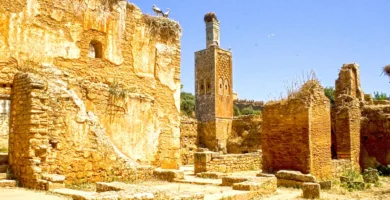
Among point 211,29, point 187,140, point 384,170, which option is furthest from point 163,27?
point 211,29

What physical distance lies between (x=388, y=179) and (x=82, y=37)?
10.4 meters

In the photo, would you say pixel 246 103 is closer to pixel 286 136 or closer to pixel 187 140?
pixel 187 140

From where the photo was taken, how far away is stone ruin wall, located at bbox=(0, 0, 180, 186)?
9.52 metres

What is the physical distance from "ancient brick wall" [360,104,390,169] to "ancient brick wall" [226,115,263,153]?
880cm

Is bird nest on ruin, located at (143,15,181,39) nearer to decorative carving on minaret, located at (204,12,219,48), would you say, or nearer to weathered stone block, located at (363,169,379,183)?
weathered stone block, located at (363,169,379,183)

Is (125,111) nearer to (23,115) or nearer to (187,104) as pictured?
(23,115)

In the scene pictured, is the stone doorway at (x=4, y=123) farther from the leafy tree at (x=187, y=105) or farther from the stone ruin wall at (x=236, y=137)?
the leafy tree at (x=187, y=105)

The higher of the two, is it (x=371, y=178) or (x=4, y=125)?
(x=4, y=125)

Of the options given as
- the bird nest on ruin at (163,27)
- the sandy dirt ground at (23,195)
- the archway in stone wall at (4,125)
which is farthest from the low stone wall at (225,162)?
the sandy dirt ground at (23,195)

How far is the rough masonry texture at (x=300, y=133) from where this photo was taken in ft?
33.3

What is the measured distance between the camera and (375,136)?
1472 cm

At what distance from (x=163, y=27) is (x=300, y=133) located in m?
5.93

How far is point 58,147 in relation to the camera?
8.16 meters

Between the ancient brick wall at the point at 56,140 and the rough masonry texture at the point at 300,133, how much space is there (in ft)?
12.5
